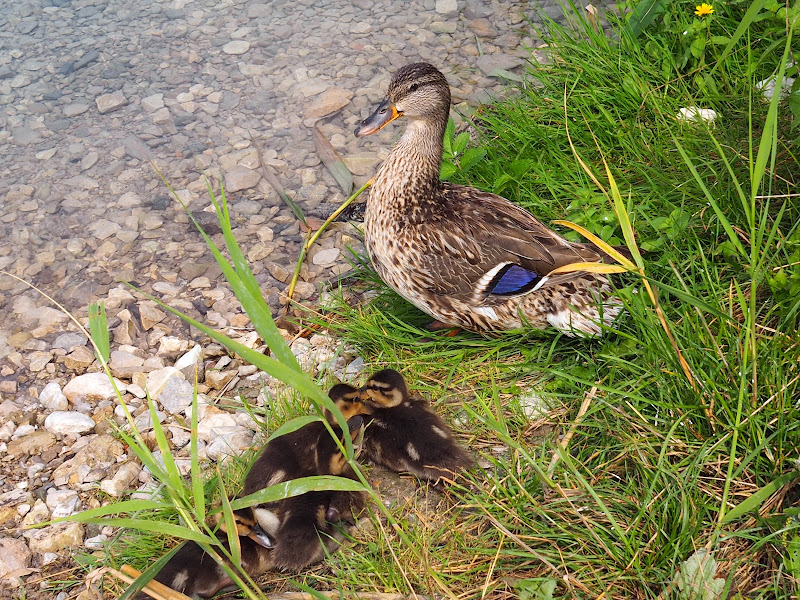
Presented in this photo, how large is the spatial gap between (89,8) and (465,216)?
345 centimetres

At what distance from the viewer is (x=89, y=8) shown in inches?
199

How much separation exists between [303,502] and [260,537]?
0.55 ft

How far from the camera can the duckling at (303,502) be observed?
223cm

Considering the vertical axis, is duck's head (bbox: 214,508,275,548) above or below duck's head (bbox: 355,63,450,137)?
below

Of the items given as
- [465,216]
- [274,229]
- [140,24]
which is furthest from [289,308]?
[140,24]

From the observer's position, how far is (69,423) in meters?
3.01

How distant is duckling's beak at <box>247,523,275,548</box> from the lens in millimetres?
2207

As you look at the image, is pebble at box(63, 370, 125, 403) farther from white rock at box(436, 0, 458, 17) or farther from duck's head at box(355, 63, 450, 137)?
white rock at box(436, 0, 458, 17)

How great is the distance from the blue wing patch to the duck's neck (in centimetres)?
44

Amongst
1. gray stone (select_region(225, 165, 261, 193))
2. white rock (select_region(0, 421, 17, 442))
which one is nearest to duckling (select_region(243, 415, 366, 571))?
white rock (select_region(0, 421, 17, 442))

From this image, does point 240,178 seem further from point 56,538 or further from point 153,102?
point 56,538

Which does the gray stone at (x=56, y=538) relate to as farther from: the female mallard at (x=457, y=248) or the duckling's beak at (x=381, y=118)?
the duckling's beak at (x=381, y=118)

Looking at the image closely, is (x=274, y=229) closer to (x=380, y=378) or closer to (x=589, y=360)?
(x=380, y=378)

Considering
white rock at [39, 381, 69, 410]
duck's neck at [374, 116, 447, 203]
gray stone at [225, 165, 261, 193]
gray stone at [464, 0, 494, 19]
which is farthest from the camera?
gray stone at [464, 0, 494, 19]
